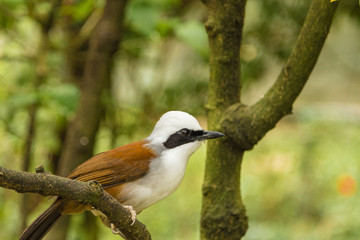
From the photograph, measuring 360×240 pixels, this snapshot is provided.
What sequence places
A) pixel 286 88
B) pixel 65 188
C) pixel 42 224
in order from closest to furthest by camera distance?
pixel 65 188 → pixel 286 88 → pixel 42 224

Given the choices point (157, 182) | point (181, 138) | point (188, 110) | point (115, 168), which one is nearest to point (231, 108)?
point (181, 138)

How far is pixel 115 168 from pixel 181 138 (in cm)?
37

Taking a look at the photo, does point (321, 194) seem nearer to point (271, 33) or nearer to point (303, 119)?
point (303, 119)

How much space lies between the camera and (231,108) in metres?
2.65

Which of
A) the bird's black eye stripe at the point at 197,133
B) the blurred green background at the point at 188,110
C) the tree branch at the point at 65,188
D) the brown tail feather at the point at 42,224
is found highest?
the blurred green background at the point at 188,110

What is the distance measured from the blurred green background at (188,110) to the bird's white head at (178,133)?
666 mm

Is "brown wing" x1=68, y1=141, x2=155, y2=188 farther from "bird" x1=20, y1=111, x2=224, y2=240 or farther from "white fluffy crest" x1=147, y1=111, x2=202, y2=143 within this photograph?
"white fluffy crest" x1=147, y1=111, x2=202, y2=143

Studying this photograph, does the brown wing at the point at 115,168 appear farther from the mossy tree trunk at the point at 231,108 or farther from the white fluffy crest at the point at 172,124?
the mossy tree trunk at the point at 231,108

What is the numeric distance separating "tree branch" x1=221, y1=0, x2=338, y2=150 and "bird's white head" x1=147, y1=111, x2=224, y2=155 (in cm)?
15

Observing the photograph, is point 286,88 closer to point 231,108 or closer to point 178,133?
point 231,108

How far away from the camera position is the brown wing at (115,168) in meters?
2.64

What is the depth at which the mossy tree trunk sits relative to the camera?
2371 mm

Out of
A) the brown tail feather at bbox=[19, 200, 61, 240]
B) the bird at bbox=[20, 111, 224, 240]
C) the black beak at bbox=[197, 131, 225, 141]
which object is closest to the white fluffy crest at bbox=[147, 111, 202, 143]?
the bird at bbox=[20, 111, 224, 240]

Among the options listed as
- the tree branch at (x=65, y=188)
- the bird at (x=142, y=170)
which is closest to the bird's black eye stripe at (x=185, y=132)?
the bird at (x=142, y=170)
